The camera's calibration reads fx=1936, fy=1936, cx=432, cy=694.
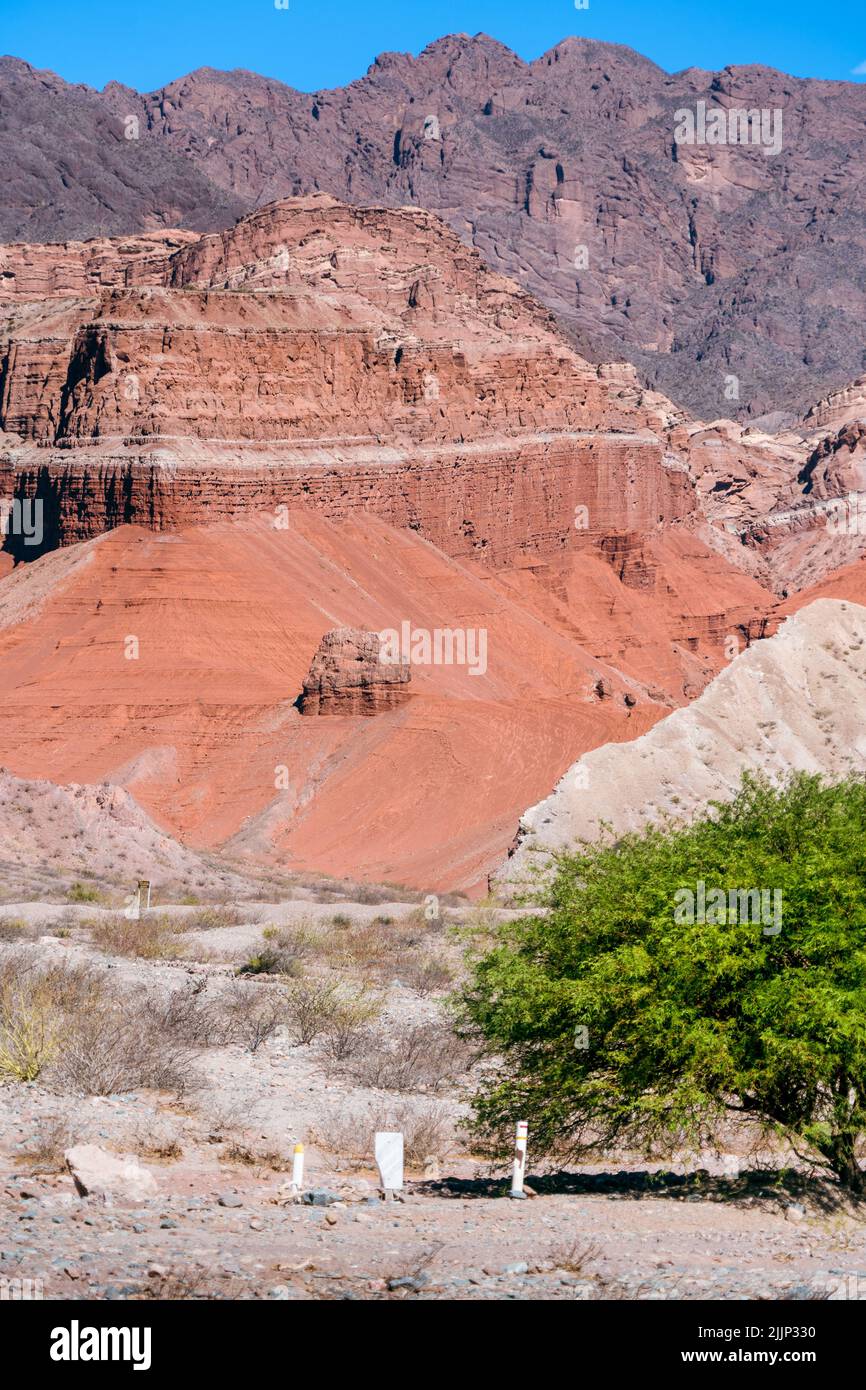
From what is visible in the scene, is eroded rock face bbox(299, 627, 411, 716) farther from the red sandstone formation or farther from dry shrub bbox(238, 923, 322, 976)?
dry shrub bbox(238, 923, 322, 976)

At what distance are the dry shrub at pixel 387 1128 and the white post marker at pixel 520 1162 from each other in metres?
Answer: 1.91

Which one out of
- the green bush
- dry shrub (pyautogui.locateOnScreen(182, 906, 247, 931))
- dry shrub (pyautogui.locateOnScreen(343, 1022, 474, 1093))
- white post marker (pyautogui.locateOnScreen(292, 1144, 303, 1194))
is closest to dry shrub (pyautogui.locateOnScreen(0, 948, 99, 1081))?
dry shrub (pyautogui.locateOnScreen(343, 1022, 474, 1093))

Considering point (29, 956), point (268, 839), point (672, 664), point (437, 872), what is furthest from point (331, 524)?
point (29, 956)

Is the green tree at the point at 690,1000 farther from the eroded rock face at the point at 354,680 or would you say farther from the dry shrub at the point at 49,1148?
the eroded rock face at the point at 354,680

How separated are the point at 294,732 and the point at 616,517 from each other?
147 feet

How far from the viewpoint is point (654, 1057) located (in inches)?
655

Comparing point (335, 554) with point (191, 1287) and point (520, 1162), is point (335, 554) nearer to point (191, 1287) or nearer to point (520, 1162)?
point (520, 1162)

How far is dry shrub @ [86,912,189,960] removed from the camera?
3222 centimetres

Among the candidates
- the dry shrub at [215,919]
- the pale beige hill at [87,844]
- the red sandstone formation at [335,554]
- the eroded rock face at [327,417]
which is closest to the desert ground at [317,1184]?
the dry shrub at [215,919]

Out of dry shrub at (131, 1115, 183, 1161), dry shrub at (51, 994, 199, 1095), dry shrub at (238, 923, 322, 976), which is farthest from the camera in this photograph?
dry shrub at (238, 923, 322, 976)

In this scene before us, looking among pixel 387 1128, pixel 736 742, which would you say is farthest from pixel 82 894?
pixel 387 1128

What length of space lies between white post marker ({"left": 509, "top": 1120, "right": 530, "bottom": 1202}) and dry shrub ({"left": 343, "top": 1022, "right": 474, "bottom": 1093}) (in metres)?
4.31

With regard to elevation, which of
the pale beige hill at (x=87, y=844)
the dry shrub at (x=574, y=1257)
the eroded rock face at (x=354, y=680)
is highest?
the eroded rock face at (x=354, y=680)

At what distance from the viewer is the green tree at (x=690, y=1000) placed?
16234 mm
